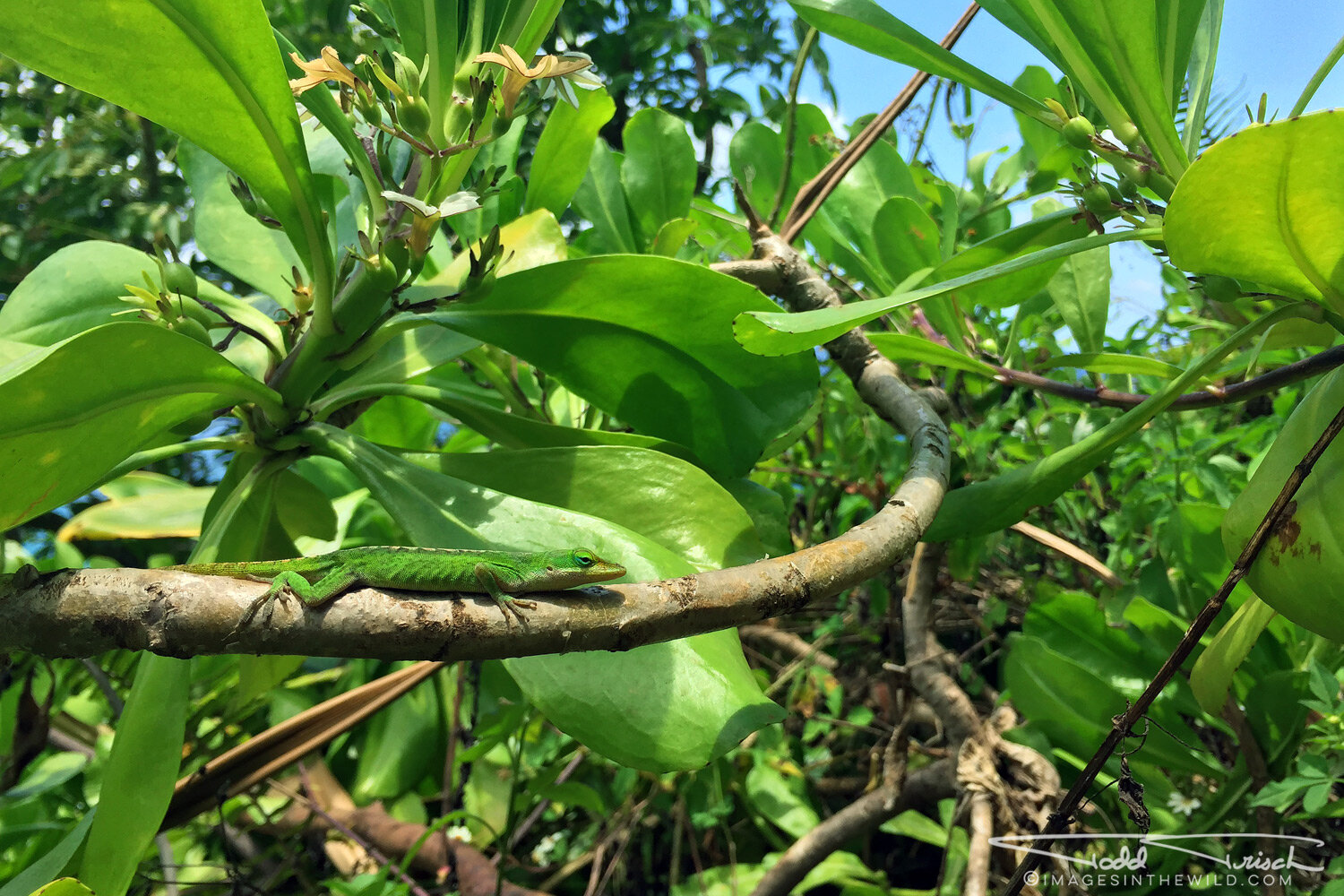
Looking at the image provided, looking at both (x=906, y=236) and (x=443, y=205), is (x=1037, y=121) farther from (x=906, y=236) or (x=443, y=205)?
(x=443, y=205)

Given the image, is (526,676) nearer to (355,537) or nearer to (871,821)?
(871,821)

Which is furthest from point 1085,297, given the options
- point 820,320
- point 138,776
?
point 138,776

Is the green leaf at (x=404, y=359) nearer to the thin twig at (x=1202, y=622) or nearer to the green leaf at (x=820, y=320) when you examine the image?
the green leaf at (x=820, y=320)

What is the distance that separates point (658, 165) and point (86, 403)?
125 cm

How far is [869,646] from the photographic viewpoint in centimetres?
261

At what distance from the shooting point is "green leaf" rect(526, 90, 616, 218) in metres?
1.53

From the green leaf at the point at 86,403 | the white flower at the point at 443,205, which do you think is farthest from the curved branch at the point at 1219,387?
the green leaf at the point at 86,403

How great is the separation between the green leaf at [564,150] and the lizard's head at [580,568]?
0.86 meters

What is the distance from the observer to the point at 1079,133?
122 cm

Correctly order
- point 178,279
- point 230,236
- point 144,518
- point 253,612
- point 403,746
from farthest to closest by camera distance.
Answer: point 403,746, point 144,518, point 230,236, point 178,279, point 253,612

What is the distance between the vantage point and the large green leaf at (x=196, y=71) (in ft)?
3.05

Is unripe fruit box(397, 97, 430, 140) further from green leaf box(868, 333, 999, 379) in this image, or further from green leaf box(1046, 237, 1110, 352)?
green leaf box(1046, 237, 1110, 352)

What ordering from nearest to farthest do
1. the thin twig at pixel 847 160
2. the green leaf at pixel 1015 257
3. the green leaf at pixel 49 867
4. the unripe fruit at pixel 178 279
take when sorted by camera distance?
the green leaf at pixel 49 867 → the unripe fruit at pixel 178 279 → the green leaf at pixel 1015 257 → the thin twig at pixel 847 160

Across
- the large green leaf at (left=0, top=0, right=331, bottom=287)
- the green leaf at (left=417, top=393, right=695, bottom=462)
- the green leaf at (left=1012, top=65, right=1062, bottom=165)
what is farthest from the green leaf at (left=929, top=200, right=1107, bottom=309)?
the large green leaf at (left=0, top=0, right=331, bottom=287)
